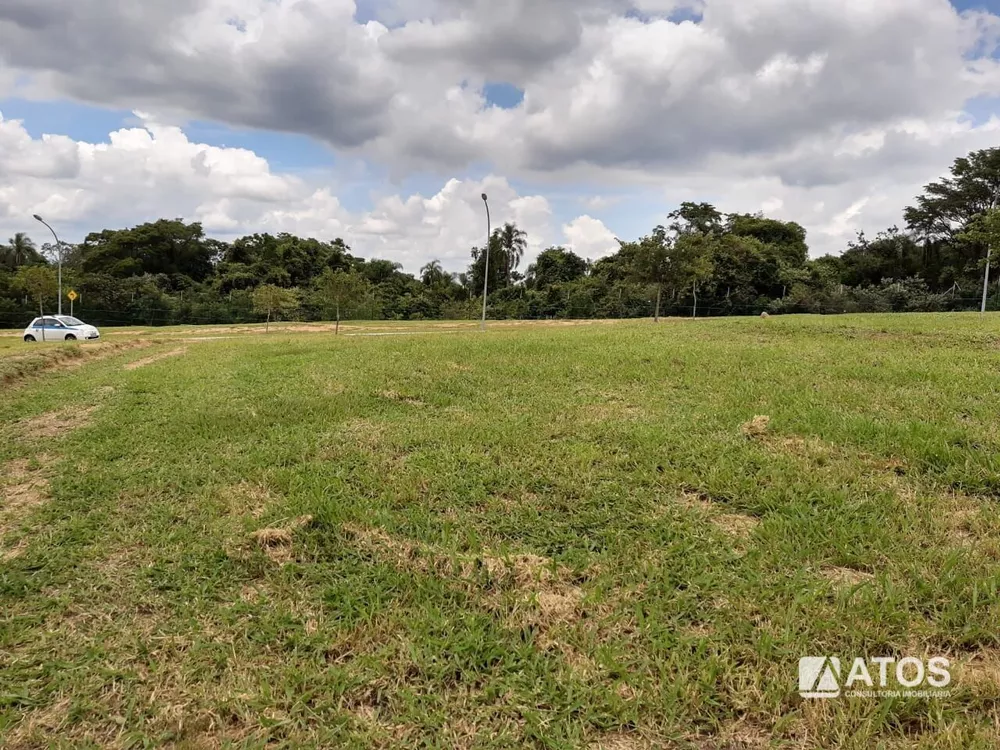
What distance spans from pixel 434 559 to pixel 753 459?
2683 millimetres

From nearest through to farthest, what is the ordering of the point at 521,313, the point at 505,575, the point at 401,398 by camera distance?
the point at 505,575 < the point at 401,398 < the point at 521,313

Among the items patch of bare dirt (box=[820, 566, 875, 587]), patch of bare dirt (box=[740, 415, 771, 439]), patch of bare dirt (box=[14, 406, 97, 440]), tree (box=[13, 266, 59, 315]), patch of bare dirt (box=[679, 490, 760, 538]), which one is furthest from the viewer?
tree (box=[13, 266, 59, 315])

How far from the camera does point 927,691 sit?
213 centimetres

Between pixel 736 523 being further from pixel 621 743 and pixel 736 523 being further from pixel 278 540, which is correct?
pixel 278 540

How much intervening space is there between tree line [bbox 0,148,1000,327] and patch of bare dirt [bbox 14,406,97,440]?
69.2ft

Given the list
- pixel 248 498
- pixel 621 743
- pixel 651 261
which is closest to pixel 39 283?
pixel 651 261

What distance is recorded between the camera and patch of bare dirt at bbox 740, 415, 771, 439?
506cm

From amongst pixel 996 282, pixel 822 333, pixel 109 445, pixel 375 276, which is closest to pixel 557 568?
pixel 109 445

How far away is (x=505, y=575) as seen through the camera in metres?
2.98

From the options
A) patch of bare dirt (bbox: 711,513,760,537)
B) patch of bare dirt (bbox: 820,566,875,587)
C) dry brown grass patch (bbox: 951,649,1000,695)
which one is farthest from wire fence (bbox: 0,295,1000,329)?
dry brown grass patch (bbox: 951,649,1000,695)

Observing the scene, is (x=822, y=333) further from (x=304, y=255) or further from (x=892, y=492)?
(x=304, y=255)

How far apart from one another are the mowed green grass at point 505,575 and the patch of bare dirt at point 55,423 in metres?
0.26

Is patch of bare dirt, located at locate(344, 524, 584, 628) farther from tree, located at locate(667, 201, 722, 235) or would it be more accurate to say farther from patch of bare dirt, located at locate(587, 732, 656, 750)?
tree, located at locate(667, 201, 722, 235)

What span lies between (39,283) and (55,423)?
3974cm
